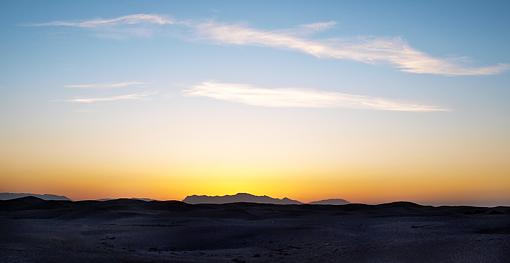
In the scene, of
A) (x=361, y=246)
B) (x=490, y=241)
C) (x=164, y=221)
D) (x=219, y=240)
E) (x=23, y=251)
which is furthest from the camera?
(x=164, y=221)

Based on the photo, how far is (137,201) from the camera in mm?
42156

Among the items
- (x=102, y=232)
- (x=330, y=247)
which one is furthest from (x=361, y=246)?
(x=102, y=232)

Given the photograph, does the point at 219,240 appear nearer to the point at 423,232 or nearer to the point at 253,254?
the point at 253,254

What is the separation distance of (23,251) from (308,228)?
35.8 ft

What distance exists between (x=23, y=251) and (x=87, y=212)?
20.5 m

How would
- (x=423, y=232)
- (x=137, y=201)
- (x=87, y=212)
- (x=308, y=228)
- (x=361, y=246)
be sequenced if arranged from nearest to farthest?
(x=361, y=246) < (x=423, y=232) < (x=308, y=228) < (x=87, y=212) < (x=137, y=201)

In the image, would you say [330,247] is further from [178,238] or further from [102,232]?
[102,232]

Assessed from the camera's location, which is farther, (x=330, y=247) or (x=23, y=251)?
(x=330, y=247)

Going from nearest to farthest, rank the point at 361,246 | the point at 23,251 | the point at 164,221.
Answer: the point at 23,251, the point at 361,246, the point at 164,221

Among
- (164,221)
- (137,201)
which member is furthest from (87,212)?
(137,201)

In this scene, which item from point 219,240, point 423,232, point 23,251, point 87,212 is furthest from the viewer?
point 87,212

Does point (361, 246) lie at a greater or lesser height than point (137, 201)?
lesser

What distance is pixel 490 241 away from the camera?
13.9m

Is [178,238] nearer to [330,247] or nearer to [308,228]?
[308,228]
